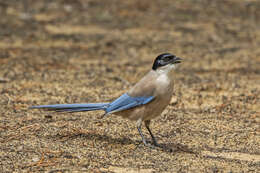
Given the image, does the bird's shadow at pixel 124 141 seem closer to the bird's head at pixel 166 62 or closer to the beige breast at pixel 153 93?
the beige breast at pixel 153 93

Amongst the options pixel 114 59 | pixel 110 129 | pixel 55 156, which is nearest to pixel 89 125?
pixel 110 129

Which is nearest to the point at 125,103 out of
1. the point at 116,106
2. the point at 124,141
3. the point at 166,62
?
the point at 116,106

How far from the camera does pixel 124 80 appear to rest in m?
8.61

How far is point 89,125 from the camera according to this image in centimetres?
605

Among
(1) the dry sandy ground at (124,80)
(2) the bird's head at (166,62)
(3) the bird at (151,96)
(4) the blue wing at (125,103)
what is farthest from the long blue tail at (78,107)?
(2) the bird's head at (166,62)

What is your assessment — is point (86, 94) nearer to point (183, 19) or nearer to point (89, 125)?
point (89, 125)

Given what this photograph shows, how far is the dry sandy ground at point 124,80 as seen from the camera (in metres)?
5.12

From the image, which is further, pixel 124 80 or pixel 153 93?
pixel 124 80

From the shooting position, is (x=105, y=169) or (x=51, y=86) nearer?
(x=105, y=169)

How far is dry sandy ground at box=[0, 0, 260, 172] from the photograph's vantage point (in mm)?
5125

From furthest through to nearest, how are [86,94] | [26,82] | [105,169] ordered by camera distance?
[26,82] → [86,94] → [105,169]

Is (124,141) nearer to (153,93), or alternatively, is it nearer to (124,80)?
(153,93)

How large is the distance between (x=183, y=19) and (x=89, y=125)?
793 centimetres

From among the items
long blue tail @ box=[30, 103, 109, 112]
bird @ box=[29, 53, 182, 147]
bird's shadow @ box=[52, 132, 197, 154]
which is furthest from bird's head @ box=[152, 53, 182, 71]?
bird's shadow @ box=[52, 132, 197, 154]
